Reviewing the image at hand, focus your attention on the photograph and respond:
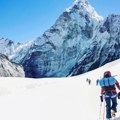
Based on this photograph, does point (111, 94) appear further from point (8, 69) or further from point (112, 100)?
point (8, 69)

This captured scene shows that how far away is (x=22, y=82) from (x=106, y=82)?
46.8 meters

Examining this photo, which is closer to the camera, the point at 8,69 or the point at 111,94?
the point at 111,94

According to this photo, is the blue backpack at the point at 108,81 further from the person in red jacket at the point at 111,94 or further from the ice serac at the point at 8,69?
the ice serac at the point at 8,69

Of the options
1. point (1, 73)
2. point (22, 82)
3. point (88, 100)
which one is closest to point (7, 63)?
point (1, 73)

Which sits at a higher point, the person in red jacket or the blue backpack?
the blue backpack

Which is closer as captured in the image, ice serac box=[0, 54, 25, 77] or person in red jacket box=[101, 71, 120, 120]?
person in red jacket box=[101, 71, 120, 120]

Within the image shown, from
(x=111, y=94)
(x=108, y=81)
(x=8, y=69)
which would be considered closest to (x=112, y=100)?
(x=111, y=94)

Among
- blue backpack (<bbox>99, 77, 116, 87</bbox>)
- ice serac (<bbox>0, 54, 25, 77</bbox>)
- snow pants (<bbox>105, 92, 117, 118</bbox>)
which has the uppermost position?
ice serac (<bbox>0, 54, 25, 77</bbox>)

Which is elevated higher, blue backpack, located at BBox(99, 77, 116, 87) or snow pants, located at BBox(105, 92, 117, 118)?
blue backpack, located at BBox(99, 77, 116, 87)

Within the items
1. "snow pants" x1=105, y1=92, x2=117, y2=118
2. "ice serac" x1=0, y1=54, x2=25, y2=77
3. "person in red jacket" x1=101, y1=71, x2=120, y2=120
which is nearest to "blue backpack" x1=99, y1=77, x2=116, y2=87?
"person in red jacket" x1=101, y1=71, x2=120, y2=120

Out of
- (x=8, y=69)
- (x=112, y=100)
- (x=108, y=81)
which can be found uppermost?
(x=8, y=69)

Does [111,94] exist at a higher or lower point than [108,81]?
lower

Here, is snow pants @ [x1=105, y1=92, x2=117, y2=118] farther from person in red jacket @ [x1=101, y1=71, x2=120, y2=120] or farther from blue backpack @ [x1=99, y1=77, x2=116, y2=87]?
blue backpack @ [x1=99, y1=77, x2=116, y2=87]

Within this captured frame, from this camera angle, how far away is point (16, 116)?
24219 millimetres
